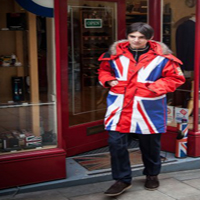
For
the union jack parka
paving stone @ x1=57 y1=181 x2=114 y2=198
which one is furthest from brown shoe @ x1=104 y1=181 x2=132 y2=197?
the union jack parka

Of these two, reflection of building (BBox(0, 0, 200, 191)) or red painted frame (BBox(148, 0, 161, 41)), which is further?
red painted frame (BBox(148, 0, 161, 41))

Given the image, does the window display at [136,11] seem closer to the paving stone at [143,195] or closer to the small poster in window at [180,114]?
the small poster in window at [180,114]

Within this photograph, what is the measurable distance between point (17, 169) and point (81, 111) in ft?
5.25

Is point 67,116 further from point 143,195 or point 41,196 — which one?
point 143,195

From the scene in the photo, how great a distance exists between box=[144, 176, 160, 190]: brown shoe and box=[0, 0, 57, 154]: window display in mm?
1147

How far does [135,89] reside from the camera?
172 inches

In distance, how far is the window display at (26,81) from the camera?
488cm

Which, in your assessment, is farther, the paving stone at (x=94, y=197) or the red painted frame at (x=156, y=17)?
the red painted frame at (x=156, y=17)

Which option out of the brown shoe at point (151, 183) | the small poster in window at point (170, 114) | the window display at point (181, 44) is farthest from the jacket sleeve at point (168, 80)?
the small poster in window at point (170, 114)

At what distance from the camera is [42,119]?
510cm

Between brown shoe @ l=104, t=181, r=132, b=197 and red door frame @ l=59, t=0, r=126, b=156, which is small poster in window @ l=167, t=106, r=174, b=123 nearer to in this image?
red door frame @ l=59, t=0, r=126, b=156

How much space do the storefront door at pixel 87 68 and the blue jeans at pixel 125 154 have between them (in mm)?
1385

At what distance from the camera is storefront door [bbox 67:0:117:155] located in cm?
576

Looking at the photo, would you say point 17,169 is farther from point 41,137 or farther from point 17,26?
point 17,26
